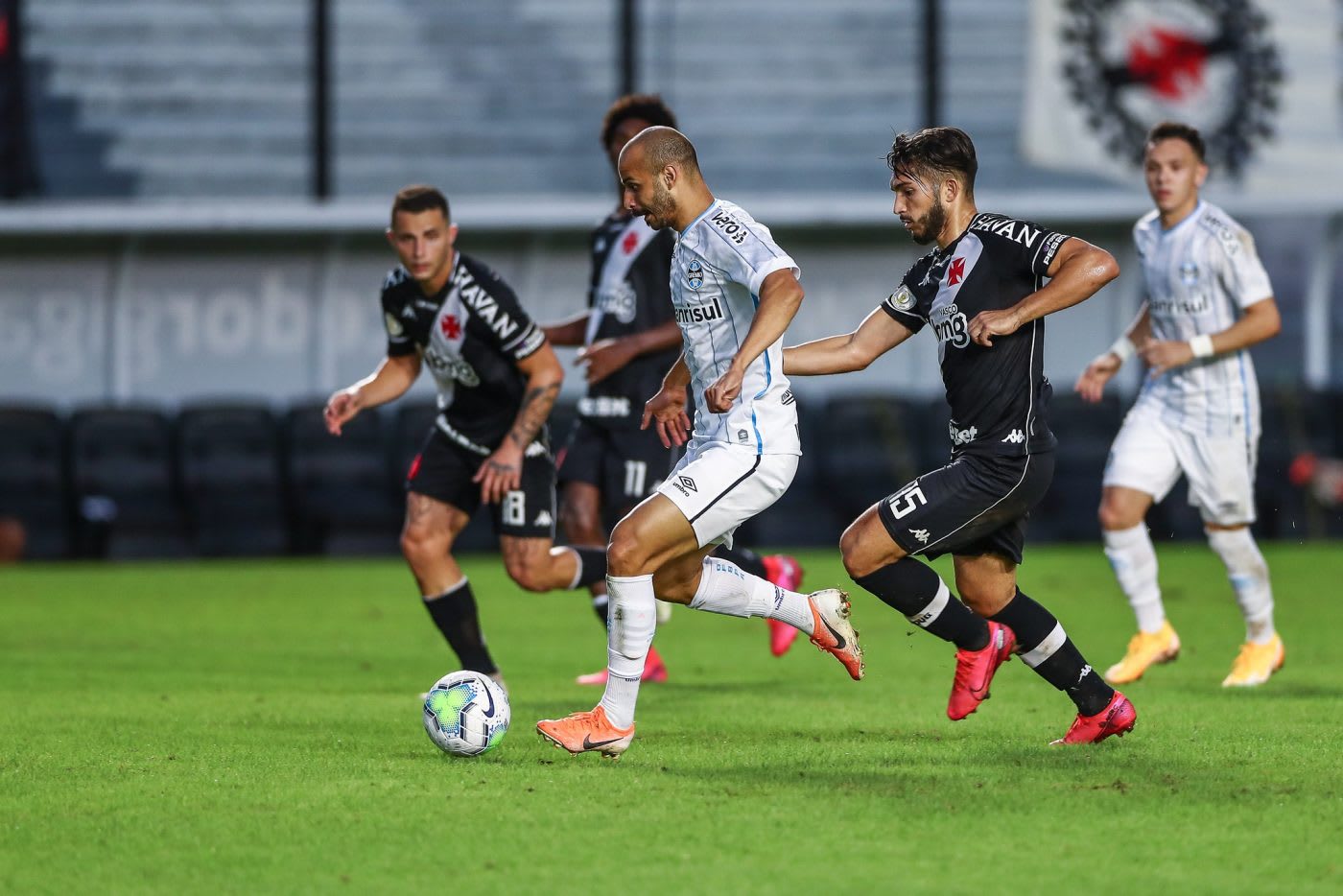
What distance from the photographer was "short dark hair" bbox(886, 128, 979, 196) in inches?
223

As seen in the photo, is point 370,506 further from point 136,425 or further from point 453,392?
point 453,392

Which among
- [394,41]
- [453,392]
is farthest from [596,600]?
[394,41]

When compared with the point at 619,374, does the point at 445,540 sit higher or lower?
lower

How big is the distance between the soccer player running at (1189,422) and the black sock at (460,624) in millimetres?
2729

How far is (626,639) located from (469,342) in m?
2.04

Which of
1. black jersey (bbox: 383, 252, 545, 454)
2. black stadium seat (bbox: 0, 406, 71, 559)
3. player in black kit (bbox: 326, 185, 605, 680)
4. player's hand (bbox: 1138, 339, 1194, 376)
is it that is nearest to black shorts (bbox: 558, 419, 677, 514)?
player in black kit (bbox: 326, 185, 605, 680)

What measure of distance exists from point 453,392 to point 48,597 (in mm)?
6382

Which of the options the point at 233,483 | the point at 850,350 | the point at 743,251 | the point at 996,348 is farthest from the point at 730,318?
the point at 233,483

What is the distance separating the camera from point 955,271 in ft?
18.7

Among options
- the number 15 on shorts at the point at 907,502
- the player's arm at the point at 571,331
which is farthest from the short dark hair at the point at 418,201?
the number 15 on shorts at the point at 907,502

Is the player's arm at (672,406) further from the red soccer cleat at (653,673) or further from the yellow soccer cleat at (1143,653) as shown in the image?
the yellow soccer cleat at (1143,653)

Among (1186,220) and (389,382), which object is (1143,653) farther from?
(389,382)

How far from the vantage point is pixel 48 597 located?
12578 mm

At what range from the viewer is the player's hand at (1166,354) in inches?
288
